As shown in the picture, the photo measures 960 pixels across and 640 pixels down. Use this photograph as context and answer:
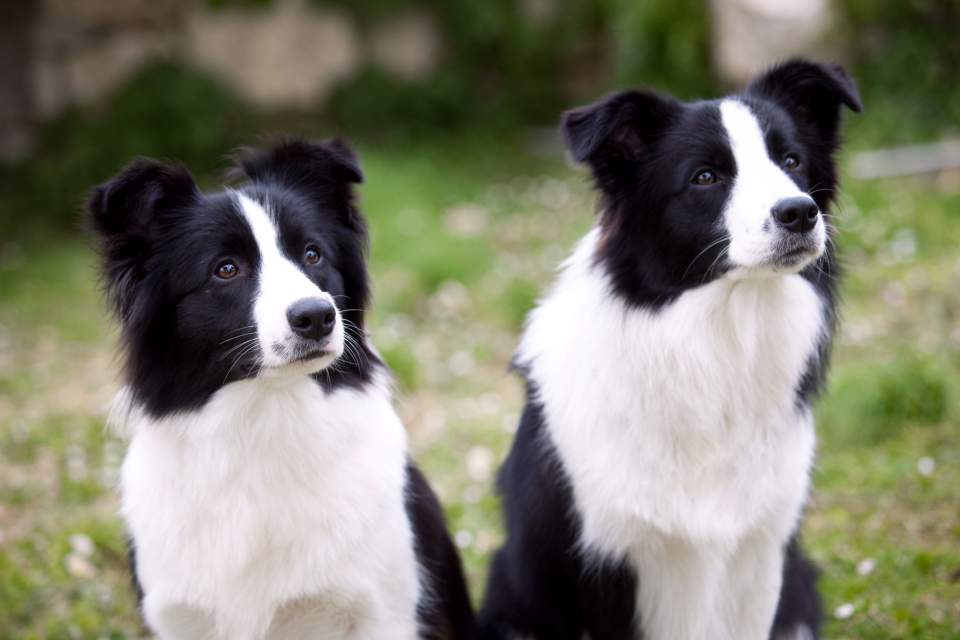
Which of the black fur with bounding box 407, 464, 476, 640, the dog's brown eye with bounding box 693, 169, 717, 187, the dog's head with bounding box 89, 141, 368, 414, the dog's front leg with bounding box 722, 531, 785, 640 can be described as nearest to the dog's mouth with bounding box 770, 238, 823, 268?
the dog's brown eye with bounding box 693, 169, 717, 187

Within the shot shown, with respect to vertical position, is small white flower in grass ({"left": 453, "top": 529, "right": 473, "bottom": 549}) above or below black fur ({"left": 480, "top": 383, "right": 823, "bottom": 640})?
below

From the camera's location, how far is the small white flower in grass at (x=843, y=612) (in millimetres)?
4020

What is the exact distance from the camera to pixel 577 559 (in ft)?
10.9

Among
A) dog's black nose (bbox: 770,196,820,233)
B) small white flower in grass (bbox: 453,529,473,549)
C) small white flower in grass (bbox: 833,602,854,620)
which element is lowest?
small white flower in grass (bbox: 453,529,473,549)

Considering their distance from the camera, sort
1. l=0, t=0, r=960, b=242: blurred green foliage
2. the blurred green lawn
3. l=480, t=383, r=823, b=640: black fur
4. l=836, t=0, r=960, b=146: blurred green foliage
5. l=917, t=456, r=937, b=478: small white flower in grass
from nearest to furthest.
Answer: l=480, t=383, r=823, b=640: black fur < the blurred green lawn < l=917, t=456, r=937, b=478: small white flower in grass < l=836, t=0, r=960, b=146: blurred green foliage < l=0, t=0, r=960, b=242: blurred green foliage

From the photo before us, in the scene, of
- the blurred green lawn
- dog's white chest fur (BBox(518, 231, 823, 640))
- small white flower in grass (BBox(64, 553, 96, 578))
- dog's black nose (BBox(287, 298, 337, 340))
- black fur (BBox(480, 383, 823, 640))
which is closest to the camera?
dog's black nose (BBox(287, 298, 337, 340))

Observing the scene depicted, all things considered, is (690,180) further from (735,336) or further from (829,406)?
(829,406)

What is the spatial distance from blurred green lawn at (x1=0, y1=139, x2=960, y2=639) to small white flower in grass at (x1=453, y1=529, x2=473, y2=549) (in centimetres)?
1

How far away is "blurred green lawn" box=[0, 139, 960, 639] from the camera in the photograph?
174 inches

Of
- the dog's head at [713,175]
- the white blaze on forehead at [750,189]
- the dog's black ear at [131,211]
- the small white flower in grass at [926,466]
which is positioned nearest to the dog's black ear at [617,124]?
the dog's head at [713,175]

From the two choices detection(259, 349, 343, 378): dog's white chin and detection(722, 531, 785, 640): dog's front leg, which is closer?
detection(259, 349, 343, 378): dog's white chin

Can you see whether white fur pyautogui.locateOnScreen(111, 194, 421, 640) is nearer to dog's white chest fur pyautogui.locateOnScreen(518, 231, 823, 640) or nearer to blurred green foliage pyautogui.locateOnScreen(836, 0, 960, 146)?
dog's white chest fur pyautogui.locateOnScreen(518, 231, 823, 640)

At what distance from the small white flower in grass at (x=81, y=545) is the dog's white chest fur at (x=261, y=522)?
181 cm

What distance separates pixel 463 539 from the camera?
5.00 m
